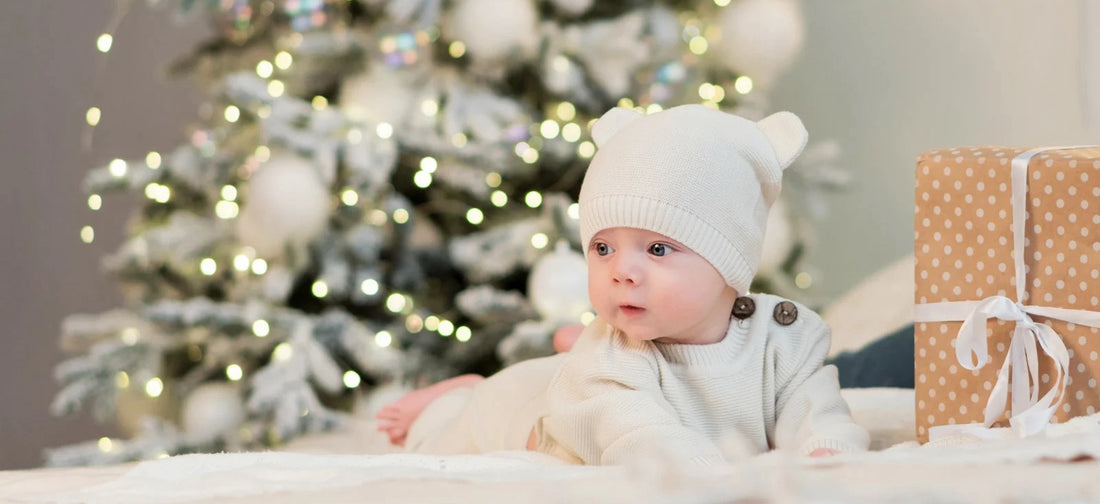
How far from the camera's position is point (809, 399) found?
125 cm

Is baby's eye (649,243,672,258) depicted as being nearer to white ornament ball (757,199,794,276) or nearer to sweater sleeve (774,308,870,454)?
sweater sleeve (774,308,870,454)

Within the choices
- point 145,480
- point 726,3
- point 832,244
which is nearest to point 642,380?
point 145,480

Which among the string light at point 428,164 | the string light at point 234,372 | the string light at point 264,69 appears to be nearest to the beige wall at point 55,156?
the string light at point 264,69

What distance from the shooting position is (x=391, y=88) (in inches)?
95.7

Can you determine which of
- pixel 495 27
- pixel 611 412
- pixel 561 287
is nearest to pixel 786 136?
pixel 611 412

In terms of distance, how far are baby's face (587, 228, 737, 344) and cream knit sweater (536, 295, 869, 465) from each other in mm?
39

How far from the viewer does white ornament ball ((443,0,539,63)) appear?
2334mm

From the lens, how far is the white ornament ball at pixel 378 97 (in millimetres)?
2402

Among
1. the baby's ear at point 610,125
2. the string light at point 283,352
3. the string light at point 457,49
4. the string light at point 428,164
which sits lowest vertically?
the string light at point 283,352

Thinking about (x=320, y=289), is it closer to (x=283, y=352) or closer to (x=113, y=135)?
(x=283, y=352)

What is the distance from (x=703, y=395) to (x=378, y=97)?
1.35m

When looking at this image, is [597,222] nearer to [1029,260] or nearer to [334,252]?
[1029,260]

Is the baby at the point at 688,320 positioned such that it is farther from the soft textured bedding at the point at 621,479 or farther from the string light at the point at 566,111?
the string light at the point at 566,111

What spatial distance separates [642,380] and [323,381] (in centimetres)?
121
